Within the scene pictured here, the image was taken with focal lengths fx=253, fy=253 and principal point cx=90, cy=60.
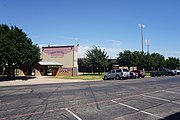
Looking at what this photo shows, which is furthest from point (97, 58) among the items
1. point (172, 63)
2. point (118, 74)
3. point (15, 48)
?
point (172, 63)

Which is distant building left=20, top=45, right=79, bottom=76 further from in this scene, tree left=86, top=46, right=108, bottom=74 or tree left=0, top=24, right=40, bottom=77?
tree left=0, top=24, right=40, bottom=77

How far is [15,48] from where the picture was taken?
119 feet

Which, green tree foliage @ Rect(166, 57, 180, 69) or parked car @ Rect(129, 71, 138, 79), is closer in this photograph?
parked car @ Rect(129, 71, 138, 79)

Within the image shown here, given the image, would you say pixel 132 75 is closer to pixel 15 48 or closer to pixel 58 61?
pixel 15 48

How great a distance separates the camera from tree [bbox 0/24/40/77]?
3494 centimetres

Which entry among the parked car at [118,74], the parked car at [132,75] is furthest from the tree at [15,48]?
the parked car at [132,75]

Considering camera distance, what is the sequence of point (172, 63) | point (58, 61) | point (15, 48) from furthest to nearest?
point (172, 63)
point (58, 61)
point (15, 48)

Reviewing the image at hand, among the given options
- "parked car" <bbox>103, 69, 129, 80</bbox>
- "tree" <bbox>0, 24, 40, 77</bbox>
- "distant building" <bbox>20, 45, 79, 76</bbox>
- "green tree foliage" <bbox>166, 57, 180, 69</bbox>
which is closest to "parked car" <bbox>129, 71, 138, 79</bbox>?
"parked car" <bbox>103, 69, 129, 80</bbox>

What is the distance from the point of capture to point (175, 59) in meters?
93.2

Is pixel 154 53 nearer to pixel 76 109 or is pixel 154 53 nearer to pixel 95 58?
pixel 95 58

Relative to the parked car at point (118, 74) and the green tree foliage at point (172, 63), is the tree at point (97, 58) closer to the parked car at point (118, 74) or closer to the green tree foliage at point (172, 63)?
the parked car at point (118, 74)

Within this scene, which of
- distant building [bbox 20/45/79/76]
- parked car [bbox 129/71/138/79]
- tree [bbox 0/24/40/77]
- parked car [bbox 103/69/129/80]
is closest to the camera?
tree [bbox 0/24/40/77]

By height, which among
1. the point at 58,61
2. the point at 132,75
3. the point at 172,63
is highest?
the point at 172,63

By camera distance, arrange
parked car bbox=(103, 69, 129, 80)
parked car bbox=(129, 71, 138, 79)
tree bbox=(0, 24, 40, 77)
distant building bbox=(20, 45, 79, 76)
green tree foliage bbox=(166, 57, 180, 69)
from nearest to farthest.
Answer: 1. tree bbox=(0, 24, 40, 77)
2. parked car bbox=(103, 69, 129, 80)
3. parked car bbox=(129, 71, 138, 79)
4. distant building bbox=(20, 45, 79, 76)
5. green tree foliage bbox=(166, 57, 180, 69)
